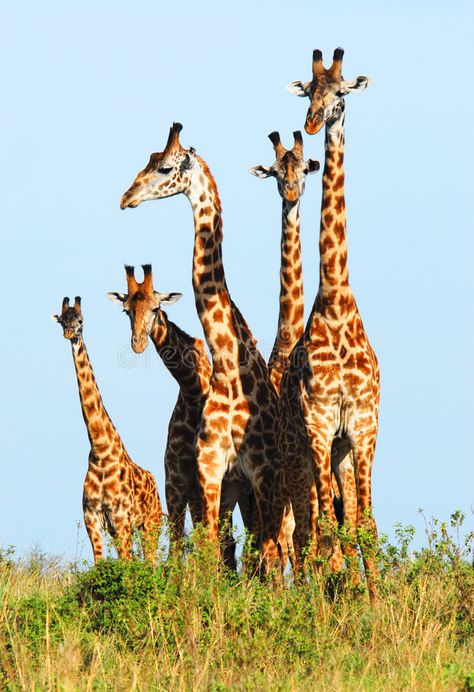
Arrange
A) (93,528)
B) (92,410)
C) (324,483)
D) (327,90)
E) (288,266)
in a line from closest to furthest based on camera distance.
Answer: (324,483) < (327,90) < (288,266) < (93,528) < (92,410)

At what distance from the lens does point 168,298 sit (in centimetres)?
1272

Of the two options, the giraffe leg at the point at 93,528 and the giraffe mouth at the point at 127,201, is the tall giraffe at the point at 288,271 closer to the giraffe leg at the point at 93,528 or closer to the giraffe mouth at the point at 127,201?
the giraffe mouth at the point at 127,201

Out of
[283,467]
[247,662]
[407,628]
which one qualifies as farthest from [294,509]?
[247,662]

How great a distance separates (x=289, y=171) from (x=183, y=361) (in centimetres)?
211

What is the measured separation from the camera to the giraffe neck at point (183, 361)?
12562 mm

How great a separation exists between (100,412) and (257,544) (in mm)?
3580

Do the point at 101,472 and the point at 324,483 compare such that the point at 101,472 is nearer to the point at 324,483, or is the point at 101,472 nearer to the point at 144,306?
the point at 144,306

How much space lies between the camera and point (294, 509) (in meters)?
11.4

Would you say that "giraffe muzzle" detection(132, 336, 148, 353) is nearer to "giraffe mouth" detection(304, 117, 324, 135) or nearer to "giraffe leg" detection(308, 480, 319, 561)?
"giraffe leg" detection(308, 480, 319, 561)

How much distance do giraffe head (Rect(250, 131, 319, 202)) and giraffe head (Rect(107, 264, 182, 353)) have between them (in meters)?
1.45

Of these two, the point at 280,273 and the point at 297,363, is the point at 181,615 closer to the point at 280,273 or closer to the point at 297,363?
the point at 297,363

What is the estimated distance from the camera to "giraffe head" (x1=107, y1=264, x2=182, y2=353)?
1222 cm

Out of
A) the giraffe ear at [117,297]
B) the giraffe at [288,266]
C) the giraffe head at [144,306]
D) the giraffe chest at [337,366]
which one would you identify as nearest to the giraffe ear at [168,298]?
the giraffe head at [144,306]

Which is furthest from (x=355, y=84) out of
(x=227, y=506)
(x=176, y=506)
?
(x=176, y=506)
